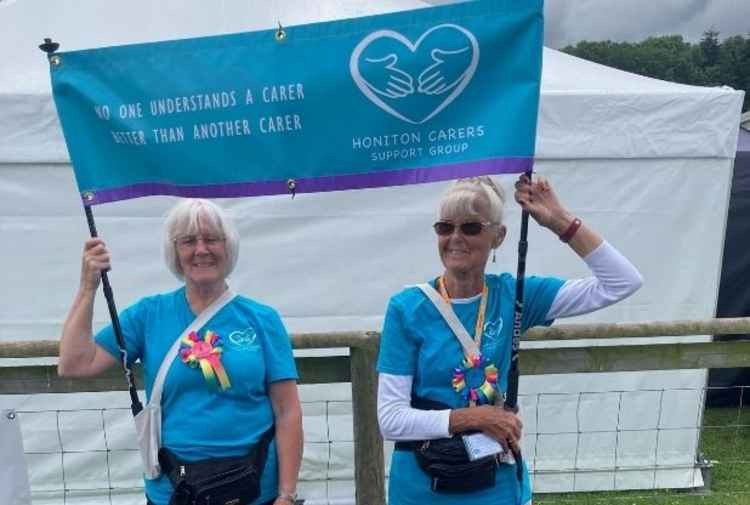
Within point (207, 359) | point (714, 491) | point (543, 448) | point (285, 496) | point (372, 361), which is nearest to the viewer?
point (207, 359)

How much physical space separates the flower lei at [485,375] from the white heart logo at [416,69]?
1.65 ft

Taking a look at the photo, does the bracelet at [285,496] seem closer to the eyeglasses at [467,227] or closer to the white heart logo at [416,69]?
the eyeglasses at [467,227]

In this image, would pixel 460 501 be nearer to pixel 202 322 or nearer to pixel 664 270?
pixel 202 322

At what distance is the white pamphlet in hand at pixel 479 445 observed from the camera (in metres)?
1.92

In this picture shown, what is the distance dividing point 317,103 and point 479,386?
84 centimetres

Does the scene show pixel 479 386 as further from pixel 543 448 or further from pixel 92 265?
pixel 543 448

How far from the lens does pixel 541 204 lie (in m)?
1.93

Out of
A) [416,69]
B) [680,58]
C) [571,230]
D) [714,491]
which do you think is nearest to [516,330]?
[571,230]

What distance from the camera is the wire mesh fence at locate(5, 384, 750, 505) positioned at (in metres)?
4.46

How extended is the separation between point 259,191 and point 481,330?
2.27ft

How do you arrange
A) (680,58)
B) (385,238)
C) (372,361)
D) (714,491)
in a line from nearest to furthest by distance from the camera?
1. (372,361)
2. (385,238)
3. (714,491)
4. (680,58)

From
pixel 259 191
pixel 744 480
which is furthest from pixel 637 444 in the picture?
pixel 259 191

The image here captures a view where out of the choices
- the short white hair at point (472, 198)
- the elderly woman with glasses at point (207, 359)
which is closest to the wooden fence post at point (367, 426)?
the elderly woman with glasses at point (207, 359)

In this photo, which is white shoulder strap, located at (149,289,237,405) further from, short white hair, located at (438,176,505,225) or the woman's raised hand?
short white hair, located at (438,176,505,225)
